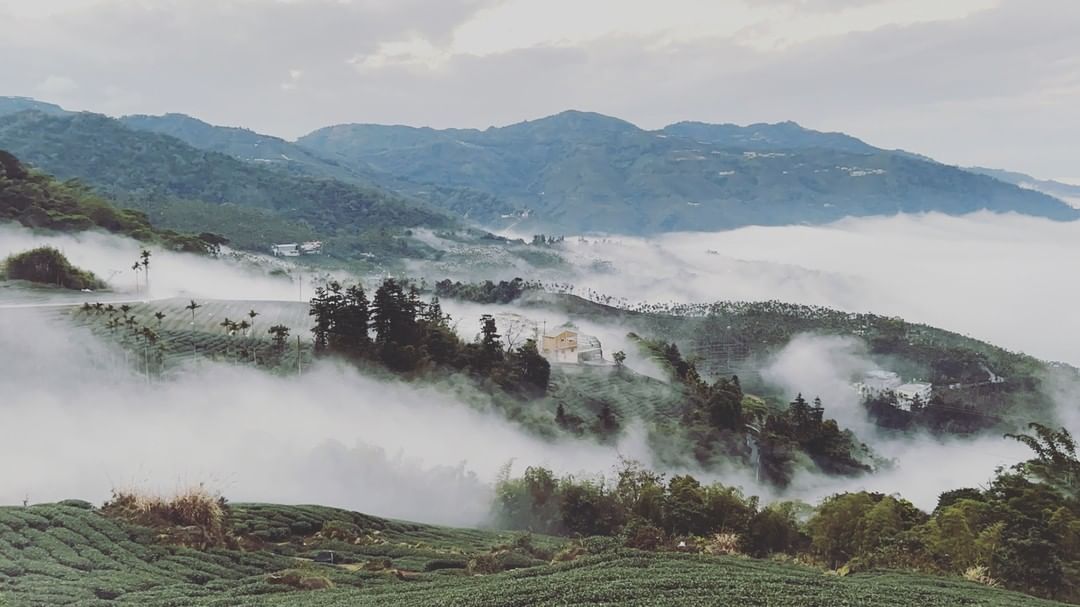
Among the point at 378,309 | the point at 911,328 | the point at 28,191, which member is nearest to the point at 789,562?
the point at 378,309

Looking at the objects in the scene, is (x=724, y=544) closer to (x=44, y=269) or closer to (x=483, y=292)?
(x=44, y=269)

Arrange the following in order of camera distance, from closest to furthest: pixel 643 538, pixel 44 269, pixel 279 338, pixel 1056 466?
1. pixel 643 538
2. pixel 1056 466
3. pixel 279 338
4. pixel 44 269

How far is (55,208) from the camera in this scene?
10625 centimetres

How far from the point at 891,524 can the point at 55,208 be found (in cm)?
10859

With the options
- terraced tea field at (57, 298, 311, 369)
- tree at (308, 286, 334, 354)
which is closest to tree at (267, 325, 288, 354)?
terraced tea field at (57, 298, 311, 369)

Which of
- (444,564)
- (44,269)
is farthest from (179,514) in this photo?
(44,269)

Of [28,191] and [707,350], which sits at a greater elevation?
[28,191]

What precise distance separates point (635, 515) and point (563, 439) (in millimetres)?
33477

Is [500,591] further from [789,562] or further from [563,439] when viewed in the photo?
[563,439]

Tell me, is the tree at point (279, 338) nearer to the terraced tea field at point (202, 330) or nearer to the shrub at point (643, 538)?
the terraced tea field at point (202, 330)

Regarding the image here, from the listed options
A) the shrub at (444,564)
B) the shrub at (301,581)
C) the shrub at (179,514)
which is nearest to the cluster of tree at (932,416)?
the shrub at (444,564)

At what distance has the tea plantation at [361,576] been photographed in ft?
73.9

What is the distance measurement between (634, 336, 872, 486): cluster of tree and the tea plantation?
5540 centimetres

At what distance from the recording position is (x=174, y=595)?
938 inches
